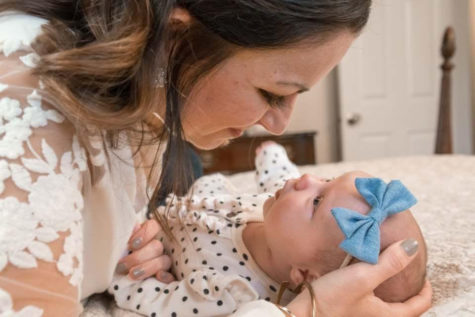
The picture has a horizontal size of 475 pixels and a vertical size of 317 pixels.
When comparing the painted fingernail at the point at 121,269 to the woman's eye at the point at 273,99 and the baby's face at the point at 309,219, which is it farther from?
the woman's eye at the point at 273,99

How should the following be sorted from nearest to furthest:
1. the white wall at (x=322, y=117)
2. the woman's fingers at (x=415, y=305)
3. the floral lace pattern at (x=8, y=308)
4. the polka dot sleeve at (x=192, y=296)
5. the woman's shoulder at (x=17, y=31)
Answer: the floral lace pattern at (x=8, y=308), the woman's shoulder at (x=17, y=31), the woman's fingers at (x=415, y=305), the polka dot sleeve at (x=192, y=296), the white wall at (x=322, y=117)

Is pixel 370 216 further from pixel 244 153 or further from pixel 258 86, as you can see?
pixel 244 153

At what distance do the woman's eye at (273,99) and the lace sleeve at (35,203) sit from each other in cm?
35

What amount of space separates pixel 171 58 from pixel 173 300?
0.47 m

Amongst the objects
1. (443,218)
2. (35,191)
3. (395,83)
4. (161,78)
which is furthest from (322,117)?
(35,191)

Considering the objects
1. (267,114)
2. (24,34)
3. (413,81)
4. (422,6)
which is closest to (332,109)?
(413,81)

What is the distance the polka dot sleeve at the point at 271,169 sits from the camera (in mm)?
1578

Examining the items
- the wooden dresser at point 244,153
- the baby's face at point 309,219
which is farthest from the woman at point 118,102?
the wooden dresser at point 244,153

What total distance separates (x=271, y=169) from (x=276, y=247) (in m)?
0.63

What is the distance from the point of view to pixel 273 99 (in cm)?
91

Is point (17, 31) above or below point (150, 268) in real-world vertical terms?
above

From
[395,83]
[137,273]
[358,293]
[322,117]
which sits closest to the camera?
[358,293]

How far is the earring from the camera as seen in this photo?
2.45ft

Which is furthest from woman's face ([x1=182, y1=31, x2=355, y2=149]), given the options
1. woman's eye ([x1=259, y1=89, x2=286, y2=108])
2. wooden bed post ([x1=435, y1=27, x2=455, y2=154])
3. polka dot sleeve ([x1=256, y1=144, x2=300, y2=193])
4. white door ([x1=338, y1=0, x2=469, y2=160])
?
white door ([x1=338, y1=0, x2=469, y2=160])
